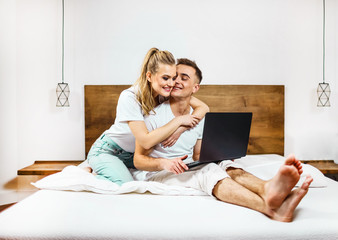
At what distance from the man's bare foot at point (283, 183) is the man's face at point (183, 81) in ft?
2.66

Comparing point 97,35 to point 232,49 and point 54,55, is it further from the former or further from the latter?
point 232,49

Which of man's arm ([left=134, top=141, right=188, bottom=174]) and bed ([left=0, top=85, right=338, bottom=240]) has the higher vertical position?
man's arm ([left=134, top=141, right=188, bottom=174])

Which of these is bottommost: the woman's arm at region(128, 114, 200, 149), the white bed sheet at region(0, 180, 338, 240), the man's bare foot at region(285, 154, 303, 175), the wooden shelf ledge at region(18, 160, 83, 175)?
the wooden shelf ledge at region(18, 160, 83, 175)

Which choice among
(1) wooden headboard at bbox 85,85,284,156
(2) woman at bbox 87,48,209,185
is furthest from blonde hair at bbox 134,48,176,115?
(1) wooden headboard at bbox 85,85,284,156

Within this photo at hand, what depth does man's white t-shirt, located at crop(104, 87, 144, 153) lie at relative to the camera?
1.57 meters

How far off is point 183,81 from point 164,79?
5.8 inches

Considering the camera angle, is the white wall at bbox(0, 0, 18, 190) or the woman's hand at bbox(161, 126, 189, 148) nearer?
the woman's hand at bbox(161, 126, 189, 148)

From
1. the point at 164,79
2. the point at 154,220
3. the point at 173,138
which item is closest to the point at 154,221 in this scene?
the point at 154,220

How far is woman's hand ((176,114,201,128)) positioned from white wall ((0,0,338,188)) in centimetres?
109

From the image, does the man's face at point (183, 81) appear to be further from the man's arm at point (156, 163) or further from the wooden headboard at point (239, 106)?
the wooden headboard at point (239, 106)

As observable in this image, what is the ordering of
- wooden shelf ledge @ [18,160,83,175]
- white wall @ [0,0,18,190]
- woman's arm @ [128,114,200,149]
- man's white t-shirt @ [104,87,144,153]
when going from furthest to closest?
white wall @ [0,0,18,190] < wooden shelf ledge @ [18,160,83,175] < man's white t-shirt @ [104,87,144,153] < woman's arm @ [128,114,200,149]

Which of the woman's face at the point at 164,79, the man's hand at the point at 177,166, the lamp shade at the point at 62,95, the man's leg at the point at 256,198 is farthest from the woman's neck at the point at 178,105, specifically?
the lamp shade at the point at 62,95

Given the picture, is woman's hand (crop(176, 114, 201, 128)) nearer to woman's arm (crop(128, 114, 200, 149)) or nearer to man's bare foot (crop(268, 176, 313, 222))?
woman's arm (crop(128, 114, 200, 149))

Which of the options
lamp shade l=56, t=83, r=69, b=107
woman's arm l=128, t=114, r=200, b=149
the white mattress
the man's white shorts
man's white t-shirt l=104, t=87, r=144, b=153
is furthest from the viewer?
lamp shade l=56, t=83, r=69, b=107
